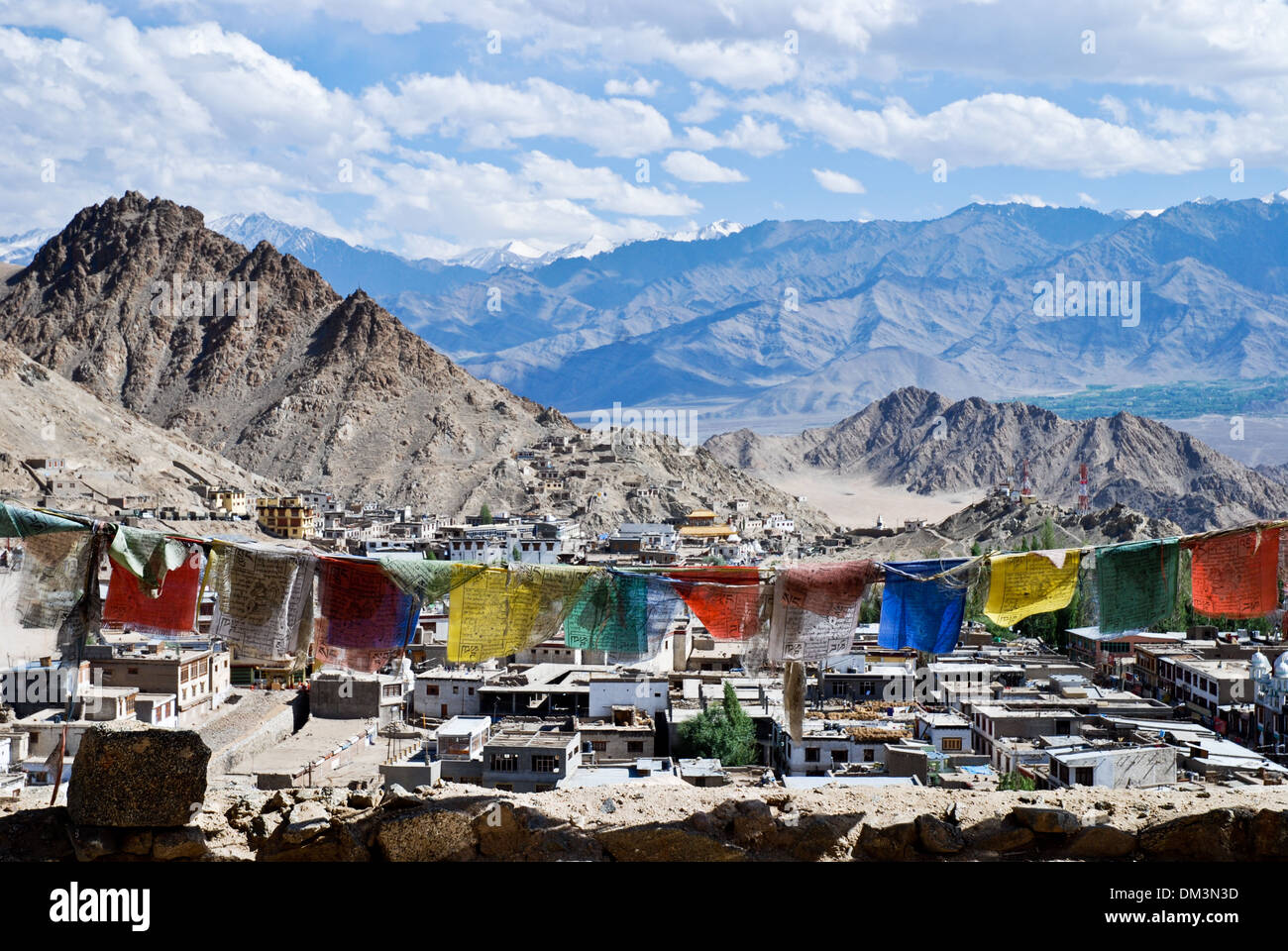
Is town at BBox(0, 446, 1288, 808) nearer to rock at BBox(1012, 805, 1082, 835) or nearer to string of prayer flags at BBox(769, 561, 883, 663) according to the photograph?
string of prayer flags at BBox(769, 561, 883, 663)

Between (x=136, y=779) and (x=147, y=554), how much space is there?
4.41ft

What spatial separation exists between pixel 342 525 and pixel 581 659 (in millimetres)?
38939

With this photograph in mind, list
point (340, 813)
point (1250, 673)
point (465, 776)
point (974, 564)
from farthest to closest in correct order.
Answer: point (1250, 673)
point (465, 776)
point (974, 564)
point (340, 813)

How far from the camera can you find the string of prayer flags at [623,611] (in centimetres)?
795

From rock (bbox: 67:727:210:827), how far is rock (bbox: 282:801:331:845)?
581 mm

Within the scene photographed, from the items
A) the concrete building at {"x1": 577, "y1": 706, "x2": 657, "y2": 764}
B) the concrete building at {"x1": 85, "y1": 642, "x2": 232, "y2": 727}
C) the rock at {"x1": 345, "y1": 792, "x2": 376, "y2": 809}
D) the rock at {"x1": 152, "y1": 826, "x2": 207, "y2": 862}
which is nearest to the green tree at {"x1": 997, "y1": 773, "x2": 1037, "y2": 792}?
the concrete building at {"x1": 577, "y1": 706, "x2": 657, "y2": 764}

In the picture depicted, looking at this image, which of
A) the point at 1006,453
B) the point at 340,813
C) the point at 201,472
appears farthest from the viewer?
the point at 1006,453

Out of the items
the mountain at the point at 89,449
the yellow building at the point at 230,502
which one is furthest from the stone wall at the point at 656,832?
the yellow building at the point at 230,502

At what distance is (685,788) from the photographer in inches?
327

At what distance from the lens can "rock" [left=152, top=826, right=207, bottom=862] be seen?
7.00 m

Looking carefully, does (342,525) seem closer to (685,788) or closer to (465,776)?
(465,776)

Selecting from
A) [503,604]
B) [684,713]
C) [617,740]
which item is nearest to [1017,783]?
[617,740]

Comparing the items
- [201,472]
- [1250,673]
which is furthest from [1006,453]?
[1250,673]

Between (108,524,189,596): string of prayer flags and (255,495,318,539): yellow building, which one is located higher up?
(255,495,318,539): yellow building
